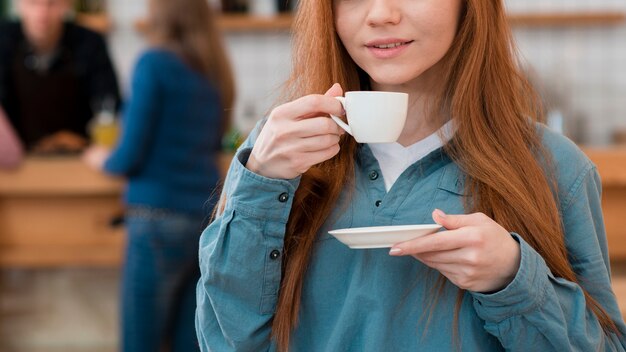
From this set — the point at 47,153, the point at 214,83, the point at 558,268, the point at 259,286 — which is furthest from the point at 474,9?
the point at 47,153

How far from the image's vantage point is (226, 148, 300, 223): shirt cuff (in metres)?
1.08

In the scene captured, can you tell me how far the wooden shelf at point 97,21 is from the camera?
4.95m

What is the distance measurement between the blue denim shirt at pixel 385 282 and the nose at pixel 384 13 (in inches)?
7.5

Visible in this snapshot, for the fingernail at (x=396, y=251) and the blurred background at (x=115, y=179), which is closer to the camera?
the fingernail at (x=396, y=251)

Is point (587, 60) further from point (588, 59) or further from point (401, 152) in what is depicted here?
point (401, 152)

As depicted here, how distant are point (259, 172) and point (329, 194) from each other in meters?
0.13

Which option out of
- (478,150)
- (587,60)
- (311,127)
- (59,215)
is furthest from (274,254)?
(587,60)

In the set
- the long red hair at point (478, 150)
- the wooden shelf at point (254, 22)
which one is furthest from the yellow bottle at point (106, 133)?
the long red hair at point (478, 150)

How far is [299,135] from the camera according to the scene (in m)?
1.05

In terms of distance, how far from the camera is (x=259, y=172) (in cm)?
110

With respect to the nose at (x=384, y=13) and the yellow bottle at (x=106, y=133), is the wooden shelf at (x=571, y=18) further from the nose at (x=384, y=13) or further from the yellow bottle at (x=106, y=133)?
the nose at (x=384, y=13)

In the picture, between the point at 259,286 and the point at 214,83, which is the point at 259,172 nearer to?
the point at 259,286

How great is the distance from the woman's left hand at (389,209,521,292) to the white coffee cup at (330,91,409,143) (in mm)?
122

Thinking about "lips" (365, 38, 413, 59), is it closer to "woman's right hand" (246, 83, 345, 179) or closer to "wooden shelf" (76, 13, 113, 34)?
"woman's right hand" (246, 83, 345, 179)
